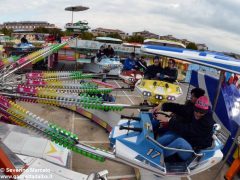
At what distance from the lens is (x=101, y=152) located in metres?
3.81

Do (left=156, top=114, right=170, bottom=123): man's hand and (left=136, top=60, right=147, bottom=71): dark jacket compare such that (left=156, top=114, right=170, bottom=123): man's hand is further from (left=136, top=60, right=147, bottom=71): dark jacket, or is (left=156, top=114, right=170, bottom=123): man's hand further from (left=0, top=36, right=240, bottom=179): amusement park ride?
(left=136, top=60, right=147, bottom=71): dark jacket

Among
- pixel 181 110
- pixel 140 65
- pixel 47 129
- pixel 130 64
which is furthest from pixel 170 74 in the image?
pixel 47 129

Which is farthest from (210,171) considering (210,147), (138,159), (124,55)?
(124,55)

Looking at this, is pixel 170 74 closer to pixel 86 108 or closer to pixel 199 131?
pixel 199 131

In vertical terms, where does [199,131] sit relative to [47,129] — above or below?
below

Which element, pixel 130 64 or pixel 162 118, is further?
pixel 130 64

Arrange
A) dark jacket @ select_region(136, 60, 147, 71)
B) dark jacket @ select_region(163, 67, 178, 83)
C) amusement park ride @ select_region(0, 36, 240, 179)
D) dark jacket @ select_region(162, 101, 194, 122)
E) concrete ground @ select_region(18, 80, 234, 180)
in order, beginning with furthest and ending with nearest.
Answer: dark jacket @ select_region(136, 60, 147, 71)
dark jacket @ select_region(163, 67, 178, 83)
concrete ground @ select_region(18, 80, 234, 180)
dark jacket @ select_region(162, 101, 194, 122)
amusement park ride @ select_region(0, 36, 240, 179)

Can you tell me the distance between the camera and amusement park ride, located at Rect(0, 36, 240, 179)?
11.4 ft

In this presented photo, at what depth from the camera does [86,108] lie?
3932 mm

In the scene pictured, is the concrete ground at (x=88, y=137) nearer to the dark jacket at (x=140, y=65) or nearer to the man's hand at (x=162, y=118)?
the man's hand at (x=162, y=118)

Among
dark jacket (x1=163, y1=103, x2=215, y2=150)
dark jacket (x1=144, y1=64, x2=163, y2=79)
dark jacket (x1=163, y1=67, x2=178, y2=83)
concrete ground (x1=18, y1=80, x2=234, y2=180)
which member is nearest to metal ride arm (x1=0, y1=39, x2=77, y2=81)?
concrete ground (x1=18, y1=80, x2=234, y2=180)

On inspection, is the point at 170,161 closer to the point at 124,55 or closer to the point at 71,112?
the point at 71,112

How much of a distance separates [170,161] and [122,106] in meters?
1.10

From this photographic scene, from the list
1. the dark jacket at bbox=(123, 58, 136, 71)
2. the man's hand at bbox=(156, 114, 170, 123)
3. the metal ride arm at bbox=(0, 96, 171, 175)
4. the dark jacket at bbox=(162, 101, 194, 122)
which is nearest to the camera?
the metal ride arm at bbox=(0, 96, 171, 175)
